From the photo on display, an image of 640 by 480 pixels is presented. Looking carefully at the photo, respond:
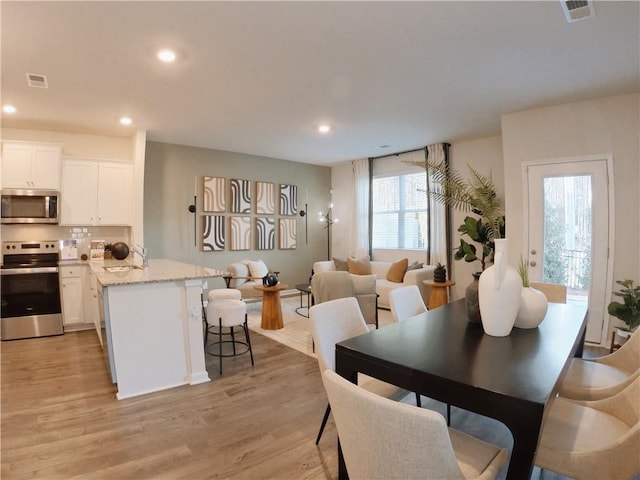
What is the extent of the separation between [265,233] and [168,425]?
460 centimetres

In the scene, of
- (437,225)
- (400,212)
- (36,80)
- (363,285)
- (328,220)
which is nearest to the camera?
(36,80)

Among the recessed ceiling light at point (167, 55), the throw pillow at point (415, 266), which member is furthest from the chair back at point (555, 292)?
the recessed ceiling light at point (167, 55)

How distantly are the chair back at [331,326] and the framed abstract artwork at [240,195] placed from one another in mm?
4607

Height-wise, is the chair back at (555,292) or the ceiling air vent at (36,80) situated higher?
Result: the ceiling air vent at (36,80)

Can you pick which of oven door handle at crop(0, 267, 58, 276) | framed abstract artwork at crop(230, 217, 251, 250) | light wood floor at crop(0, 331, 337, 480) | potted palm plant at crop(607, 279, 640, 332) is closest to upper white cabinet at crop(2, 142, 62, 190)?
oven door handle at crop(0, 267, 58, 276)

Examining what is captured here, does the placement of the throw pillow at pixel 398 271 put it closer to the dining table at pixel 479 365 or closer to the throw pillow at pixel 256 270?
the throw pillow at pixel 256 270

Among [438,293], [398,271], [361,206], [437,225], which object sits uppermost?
[361,206]

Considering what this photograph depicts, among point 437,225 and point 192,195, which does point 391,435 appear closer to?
point 437,225

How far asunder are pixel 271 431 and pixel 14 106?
14.5ft

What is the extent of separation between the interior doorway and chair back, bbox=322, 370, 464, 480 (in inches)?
157

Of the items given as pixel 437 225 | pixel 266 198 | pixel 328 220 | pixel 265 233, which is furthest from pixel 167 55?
pixel 328 220

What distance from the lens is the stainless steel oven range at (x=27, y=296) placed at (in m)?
4.19

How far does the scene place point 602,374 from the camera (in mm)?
2088

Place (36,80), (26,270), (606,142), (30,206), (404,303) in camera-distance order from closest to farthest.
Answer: (404,303) < (36,80) < (606,142) < (26,270) < (30,206)
